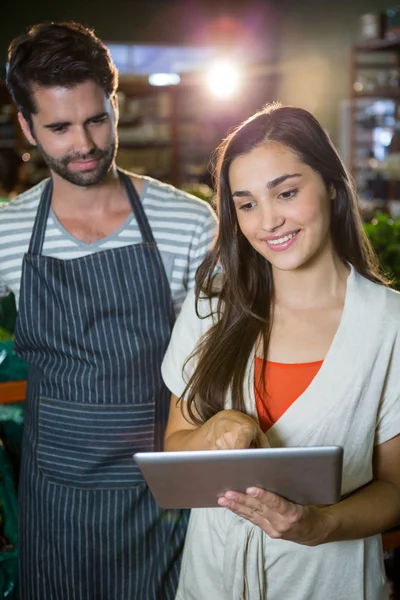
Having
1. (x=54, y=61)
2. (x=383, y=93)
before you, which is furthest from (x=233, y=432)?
(x=383, y=93)

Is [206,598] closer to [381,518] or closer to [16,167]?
[381,518]

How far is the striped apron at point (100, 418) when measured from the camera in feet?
5.77

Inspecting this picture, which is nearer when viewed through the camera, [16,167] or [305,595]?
[305,595]

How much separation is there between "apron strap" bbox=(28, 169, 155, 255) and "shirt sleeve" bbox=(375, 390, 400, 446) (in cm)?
76

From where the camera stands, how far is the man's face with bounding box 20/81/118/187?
1.75m

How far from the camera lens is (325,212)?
4.52ft

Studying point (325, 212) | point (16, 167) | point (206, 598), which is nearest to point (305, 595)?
point (206, 598)

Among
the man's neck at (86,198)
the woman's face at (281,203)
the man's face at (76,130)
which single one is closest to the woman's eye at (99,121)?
the man's face at (76,130)

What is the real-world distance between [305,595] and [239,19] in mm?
11957

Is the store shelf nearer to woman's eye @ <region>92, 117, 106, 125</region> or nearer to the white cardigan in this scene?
woman's eye @ <region>92, 117, 106, 125</region>

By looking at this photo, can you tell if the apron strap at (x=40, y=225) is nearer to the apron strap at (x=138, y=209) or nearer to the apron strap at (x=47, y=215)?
the apron strap at (x=47, y=215)

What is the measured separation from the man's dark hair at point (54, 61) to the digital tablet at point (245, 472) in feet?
3.49

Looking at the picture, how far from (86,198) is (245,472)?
986 millimetres

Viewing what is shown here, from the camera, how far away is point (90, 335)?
176cm
